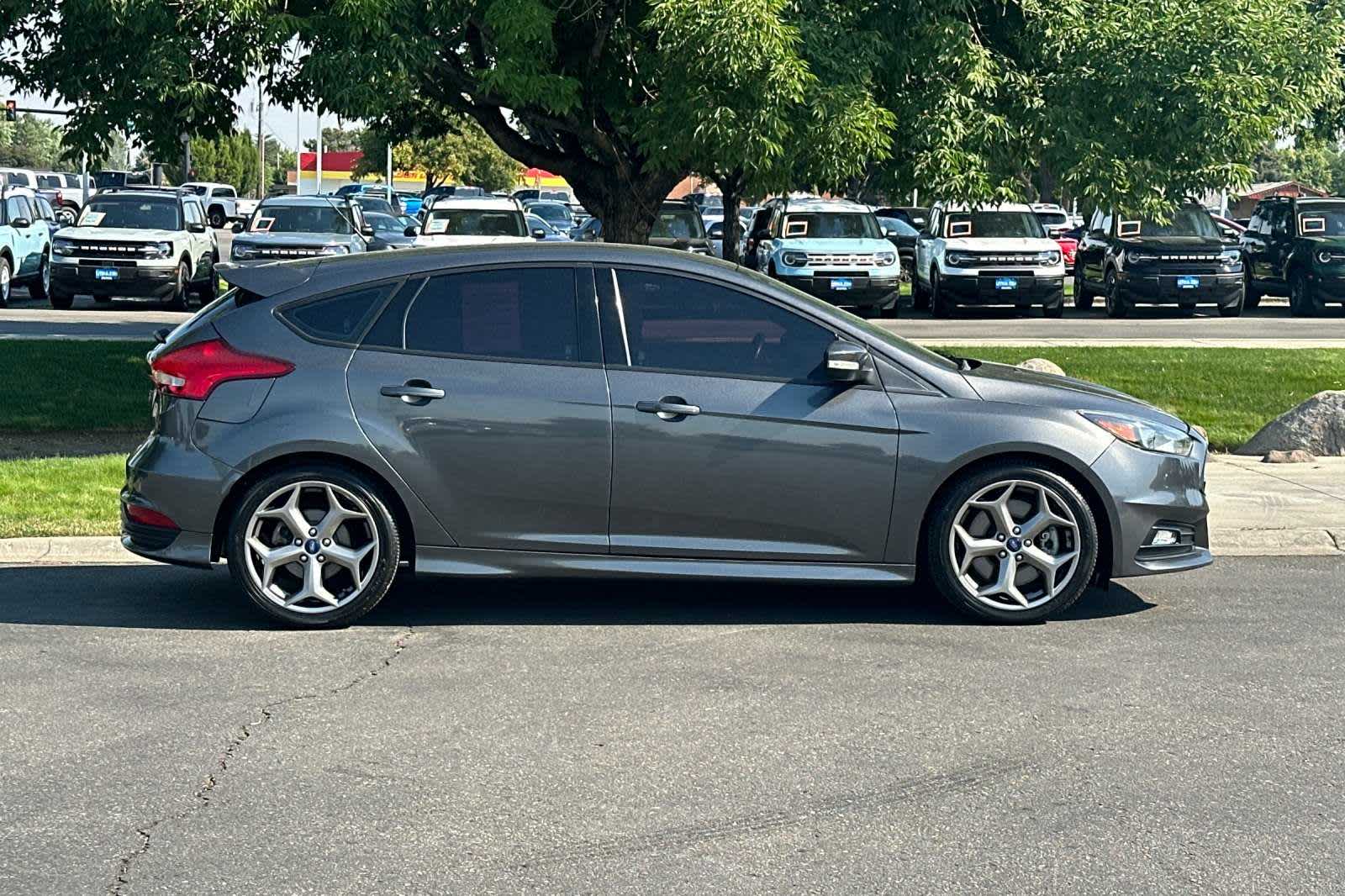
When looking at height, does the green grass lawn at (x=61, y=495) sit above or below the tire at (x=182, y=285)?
below

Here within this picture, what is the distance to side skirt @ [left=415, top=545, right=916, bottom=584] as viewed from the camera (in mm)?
7406

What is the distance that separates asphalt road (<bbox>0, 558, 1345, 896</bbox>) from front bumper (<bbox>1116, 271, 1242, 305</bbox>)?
68.8ft

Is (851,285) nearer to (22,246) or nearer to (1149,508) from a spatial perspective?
(22,246)

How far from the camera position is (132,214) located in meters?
28.2

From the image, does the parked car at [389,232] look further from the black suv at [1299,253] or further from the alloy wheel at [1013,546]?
the black suv at [1299,253]

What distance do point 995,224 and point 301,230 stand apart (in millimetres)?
11238

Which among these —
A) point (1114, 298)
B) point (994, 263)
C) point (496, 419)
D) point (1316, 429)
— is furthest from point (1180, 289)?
point (496, 419)

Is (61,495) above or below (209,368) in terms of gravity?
below

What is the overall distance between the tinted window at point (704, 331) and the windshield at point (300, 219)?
21.6 meters

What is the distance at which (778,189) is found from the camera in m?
13.9

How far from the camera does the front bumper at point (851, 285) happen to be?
93.6 feet

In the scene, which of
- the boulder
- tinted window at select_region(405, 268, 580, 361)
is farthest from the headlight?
the boulder

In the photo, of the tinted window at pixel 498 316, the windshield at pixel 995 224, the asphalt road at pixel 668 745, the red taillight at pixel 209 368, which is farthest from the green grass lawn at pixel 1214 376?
the windshield at pixel 995 224

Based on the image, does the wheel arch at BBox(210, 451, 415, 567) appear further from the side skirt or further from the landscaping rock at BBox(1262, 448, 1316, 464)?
the landscaping rock at BBox(1262, 448, 1316, 464)
